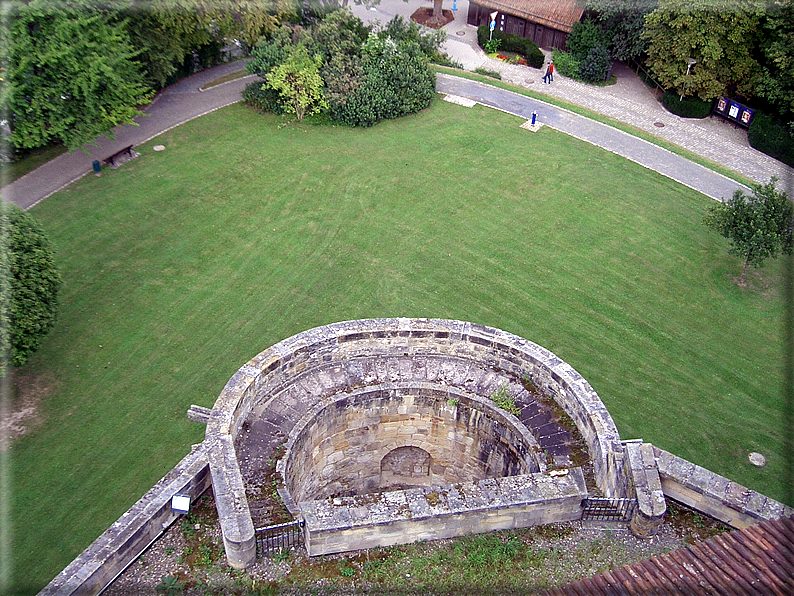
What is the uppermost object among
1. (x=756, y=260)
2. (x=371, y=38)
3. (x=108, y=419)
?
(x=371, y=38)

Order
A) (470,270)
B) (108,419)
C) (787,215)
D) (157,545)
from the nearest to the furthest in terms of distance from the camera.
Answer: (157,545) → (108,419) → (787,215) → (470,270)

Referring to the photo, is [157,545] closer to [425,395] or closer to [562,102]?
[425,395]

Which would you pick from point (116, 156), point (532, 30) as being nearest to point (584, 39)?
point (532, 30)

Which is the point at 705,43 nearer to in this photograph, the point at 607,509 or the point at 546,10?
the point at 546,10

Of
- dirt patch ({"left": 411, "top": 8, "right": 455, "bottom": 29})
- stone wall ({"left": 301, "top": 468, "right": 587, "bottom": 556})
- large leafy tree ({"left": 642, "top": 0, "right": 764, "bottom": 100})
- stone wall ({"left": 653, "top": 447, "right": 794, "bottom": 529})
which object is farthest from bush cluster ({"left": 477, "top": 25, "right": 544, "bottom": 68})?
stone wall ({"left": 301, "top": 468, "right": 587, "bottom": 556})

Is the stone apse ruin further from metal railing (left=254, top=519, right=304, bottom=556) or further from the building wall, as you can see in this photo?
the building wall

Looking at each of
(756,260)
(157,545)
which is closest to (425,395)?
(157,545)
